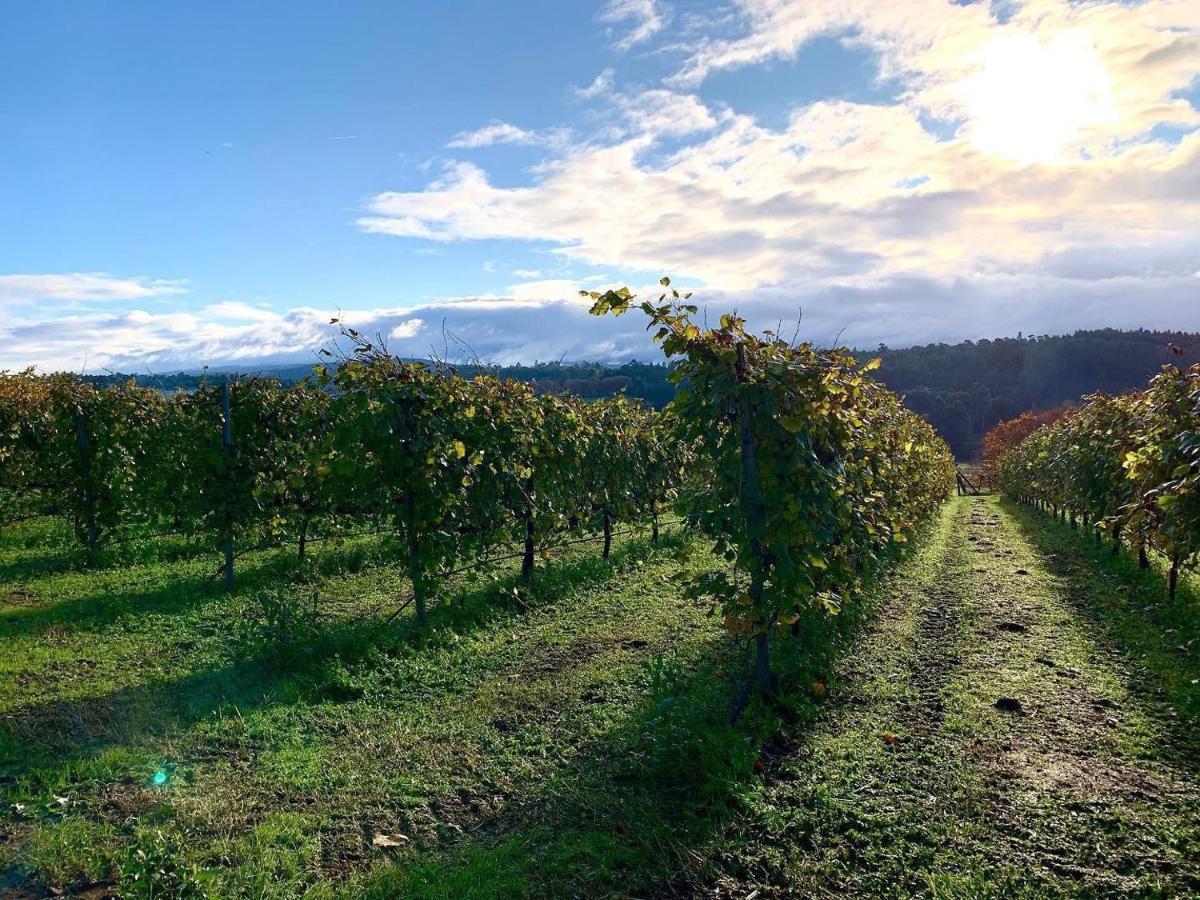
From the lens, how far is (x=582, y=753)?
5.25 m

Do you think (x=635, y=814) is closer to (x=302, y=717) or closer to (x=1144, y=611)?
(x=302, y=717)

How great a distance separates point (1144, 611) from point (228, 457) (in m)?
12.8

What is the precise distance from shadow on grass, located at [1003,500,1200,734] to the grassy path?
207 millimetres

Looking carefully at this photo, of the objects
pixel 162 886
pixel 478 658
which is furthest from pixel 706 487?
pixel 162 886

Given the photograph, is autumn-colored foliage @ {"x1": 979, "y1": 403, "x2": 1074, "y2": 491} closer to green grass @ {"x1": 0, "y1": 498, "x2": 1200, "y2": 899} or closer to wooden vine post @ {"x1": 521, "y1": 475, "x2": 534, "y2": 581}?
green grass @ {"x1": 0, "y1": 498, "x2": 1200, "y2": 899}

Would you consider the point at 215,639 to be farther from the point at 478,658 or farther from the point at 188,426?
the point at 188,426

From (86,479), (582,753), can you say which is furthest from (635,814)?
(86,479)

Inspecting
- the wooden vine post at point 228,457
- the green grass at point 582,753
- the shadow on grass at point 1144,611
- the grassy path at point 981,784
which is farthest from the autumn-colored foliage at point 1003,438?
the wooden vine post at point 228,457

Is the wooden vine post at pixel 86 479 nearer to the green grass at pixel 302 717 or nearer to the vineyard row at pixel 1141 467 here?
the green grass at pixel 302 717

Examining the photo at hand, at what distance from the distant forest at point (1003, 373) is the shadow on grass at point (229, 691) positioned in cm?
6252

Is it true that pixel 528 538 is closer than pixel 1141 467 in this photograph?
No

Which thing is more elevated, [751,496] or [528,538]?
[751,496]

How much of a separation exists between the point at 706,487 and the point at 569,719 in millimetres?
2678

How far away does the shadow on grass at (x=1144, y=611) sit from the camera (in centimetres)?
631
